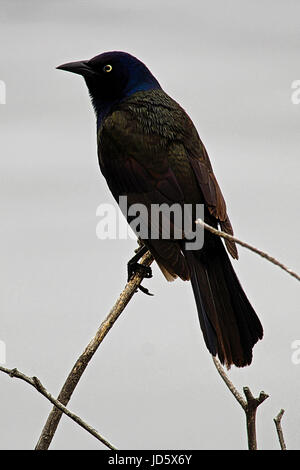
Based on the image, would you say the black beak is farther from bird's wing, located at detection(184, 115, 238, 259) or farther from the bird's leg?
the bird's leg

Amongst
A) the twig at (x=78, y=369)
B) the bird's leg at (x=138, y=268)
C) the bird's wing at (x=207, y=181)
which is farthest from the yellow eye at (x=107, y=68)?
the twig at (x=78, y=369)

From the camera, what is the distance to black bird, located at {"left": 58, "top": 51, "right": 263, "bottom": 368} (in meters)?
1.49

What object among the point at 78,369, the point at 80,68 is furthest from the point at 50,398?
the point at 80,68

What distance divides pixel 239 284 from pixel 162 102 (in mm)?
582

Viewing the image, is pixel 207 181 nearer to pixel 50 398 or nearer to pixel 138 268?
pixel 138 268

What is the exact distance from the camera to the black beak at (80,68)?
6.36ft

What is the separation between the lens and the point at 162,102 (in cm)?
187

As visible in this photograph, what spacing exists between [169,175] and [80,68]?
0.50 meters

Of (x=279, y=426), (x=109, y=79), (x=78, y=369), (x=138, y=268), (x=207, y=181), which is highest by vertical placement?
(x=109, y=79)

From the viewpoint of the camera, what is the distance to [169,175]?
168cm

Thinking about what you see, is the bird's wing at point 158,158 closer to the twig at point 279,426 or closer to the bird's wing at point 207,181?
the bird's wing at point 207,181

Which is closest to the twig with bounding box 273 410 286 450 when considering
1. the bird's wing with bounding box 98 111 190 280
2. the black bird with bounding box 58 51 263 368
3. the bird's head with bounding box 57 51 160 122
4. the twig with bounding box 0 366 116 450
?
the twig with bounding box 0 366 116 450
